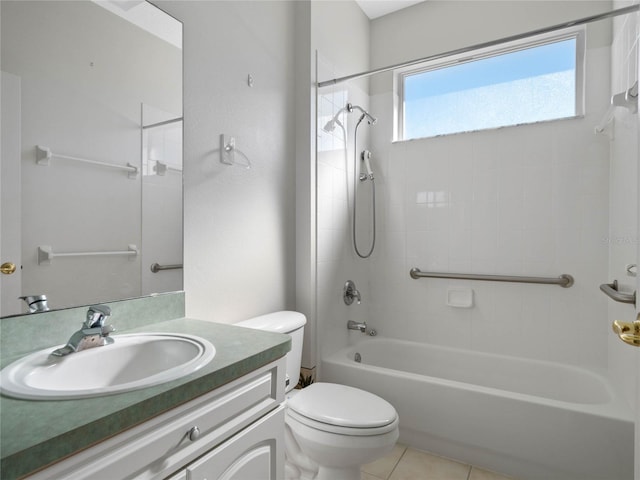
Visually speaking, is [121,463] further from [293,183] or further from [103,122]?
[293,183]

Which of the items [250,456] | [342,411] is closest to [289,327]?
[342,411]

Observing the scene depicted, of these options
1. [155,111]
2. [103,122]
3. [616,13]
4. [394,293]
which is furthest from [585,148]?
[103,122]

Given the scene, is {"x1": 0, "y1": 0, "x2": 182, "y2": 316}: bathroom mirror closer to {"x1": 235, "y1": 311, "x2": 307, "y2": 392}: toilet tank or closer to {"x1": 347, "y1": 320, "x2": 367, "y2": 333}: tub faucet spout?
{"x1": 235, "y1": 311, "x2": 307, "y2": 392}: toilet tank

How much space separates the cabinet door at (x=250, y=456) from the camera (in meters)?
0.81

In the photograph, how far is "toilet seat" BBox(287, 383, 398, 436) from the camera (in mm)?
1367

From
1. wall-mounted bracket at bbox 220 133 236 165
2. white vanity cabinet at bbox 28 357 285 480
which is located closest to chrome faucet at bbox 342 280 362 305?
wall-mounted bracket at bbox 220 133 236 165

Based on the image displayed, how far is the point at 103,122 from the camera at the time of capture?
114cm

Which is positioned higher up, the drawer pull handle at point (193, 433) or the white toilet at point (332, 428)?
the drawer pull handle at point (193, 433)

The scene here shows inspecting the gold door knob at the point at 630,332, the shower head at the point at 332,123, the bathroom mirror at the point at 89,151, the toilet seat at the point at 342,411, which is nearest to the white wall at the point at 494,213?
the shower head at the point at 332,123

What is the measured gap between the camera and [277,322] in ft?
5.56

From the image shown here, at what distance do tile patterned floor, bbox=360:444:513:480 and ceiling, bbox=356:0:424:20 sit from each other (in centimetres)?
297

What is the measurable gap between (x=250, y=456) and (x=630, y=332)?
37.3 inches

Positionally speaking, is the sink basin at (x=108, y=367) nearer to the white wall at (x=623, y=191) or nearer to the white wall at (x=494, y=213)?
the white wall at (x=494, y=213)

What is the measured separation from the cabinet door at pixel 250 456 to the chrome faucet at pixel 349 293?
4.57ft
